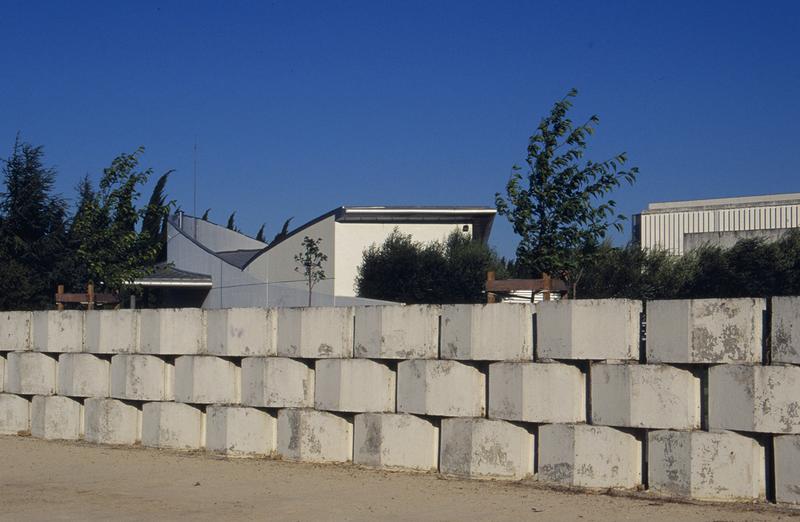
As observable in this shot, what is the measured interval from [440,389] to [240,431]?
10.4 ft

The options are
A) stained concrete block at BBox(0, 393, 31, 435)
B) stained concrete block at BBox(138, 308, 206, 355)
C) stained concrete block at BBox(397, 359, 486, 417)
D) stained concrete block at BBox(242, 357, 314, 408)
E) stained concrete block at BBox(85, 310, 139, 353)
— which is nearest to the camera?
stained concrete block at BBox(397, 359, 486, 417)

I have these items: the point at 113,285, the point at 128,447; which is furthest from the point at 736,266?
the point at 128,447

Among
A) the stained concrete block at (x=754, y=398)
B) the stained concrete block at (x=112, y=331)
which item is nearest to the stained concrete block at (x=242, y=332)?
the stained concrete block at (x=112, y=331)

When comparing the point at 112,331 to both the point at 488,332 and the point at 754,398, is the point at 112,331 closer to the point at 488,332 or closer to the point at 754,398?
the point at 488,332

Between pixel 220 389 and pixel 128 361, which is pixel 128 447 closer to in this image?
pixel 128 361

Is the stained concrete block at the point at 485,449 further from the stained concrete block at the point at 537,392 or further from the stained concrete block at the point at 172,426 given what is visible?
the stained concrete block at the point at 172,426

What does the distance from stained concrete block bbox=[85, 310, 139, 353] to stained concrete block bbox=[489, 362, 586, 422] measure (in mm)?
5975

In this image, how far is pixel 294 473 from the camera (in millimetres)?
11766

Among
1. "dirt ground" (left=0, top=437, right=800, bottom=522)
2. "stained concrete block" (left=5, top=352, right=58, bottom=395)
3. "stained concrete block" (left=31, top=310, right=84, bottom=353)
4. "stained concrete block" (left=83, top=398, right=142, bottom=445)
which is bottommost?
"dirt ground" (left=0, top=437, right=800, bottom=522)

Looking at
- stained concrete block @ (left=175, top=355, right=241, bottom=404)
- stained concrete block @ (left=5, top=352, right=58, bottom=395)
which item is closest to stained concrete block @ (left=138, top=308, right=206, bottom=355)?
stained concrete block @ (left=175, top=355, right=241, bottom=404)

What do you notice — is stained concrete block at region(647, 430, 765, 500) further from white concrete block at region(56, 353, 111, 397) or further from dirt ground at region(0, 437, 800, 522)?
white concrete block at region(56, 353, 111, 397)

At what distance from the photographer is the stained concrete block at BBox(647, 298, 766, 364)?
912 cm

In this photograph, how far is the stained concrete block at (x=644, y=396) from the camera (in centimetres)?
948

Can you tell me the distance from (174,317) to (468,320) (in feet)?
15.7
